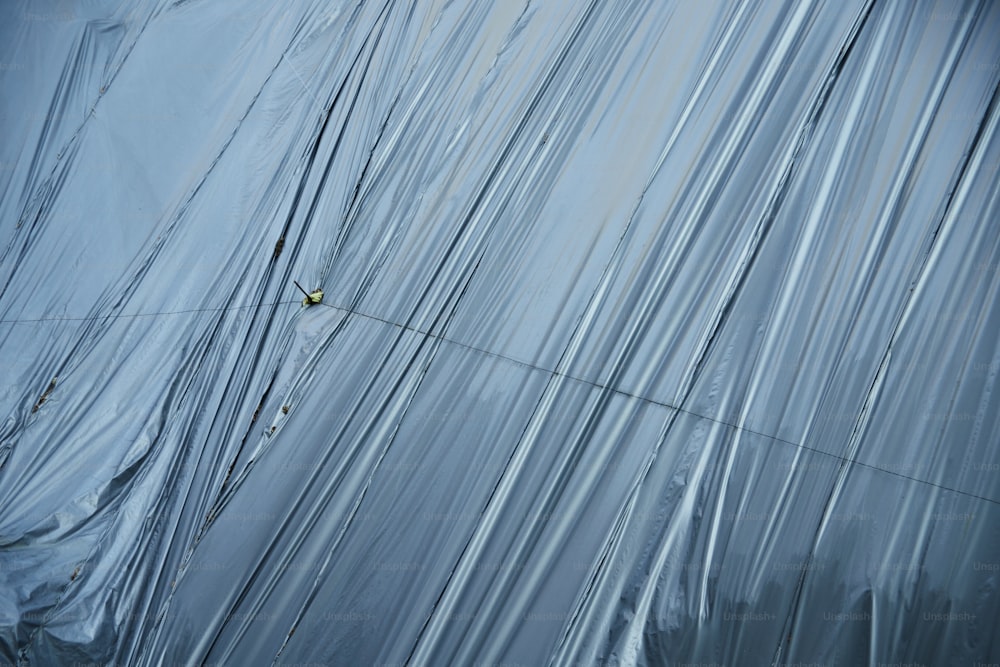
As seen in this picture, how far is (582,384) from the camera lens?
279cm

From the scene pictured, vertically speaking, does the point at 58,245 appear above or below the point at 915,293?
below

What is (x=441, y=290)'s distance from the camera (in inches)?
126

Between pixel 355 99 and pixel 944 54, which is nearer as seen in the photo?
pixel 944 54

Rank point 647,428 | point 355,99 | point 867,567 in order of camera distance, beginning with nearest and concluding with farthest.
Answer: point 867,567
point 647,428
point 355,99

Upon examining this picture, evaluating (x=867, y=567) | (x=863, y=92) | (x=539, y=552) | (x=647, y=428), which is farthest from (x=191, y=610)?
(x=863, y=92)

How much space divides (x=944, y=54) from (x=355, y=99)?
8.26 ft

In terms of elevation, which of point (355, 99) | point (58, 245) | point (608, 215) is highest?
point (355, 99)

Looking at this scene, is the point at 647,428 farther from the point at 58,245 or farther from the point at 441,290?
the point at 58,245

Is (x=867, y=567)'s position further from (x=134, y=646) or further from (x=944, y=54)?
(x=134, y=646)

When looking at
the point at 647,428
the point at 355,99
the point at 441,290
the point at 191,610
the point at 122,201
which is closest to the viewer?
the point at 647,428

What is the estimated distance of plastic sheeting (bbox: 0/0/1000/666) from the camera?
2.51 m

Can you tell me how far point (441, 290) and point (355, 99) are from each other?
135 centimetres

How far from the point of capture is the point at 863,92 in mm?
2770

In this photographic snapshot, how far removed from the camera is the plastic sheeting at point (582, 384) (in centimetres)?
251
